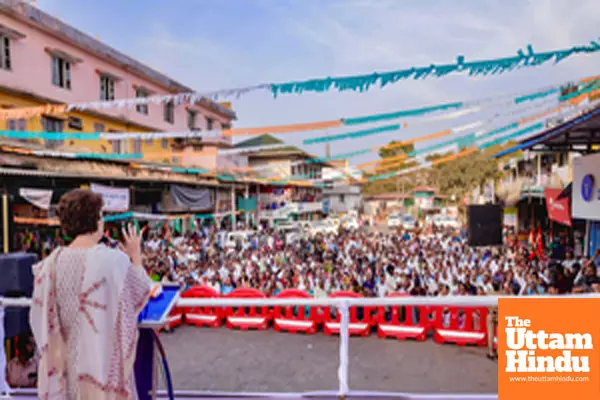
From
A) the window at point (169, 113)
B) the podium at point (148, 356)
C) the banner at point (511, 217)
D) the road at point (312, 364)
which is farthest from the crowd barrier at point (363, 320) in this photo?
the banner at point (511, 217)

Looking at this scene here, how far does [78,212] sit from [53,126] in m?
16.9

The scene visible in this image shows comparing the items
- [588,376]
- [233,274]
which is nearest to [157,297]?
[588,376]

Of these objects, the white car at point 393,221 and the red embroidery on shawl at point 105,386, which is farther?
the white car at point 393,221

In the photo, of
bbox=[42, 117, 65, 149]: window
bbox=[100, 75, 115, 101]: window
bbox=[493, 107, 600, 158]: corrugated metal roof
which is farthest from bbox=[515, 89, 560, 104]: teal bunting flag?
bbox=[100, 75, 115, 101]: window

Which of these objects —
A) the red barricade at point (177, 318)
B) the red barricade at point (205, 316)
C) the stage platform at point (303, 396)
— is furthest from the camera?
the red barricade at point (205, 316)

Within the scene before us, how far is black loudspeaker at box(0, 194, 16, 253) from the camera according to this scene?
3664 mm

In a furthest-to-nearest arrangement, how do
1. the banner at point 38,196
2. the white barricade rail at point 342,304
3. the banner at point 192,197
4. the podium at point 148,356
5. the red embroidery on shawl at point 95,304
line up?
1. the banner at point 192,197
2. the banner at point 38,196
3. the white barricade rail at point 342,304
4. the podium at point 148,356
5. the red embroidery on shawl at point 95,304

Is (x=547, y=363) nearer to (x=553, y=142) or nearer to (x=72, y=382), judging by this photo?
(x=72, y=382)

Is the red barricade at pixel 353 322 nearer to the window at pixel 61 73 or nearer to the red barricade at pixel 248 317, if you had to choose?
the red barricade at pixel 248 317

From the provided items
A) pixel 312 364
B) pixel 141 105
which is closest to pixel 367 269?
pixel 312 364

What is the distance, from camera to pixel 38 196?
10.9 meters

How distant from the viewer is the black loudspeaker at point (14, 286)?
3.12 m

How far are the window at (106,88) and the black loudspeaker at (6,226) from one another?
17200 mm

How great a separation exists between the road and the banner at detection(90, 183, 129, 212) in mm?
6873
